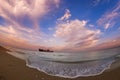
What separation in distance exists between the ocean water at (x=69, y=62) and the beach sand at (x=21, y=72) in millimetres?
54

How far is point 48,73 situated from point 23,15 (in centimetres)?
48

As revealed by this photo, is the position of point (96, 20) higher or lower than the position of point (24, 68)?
higher

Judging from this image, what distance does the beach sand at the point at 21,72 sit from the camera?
4.48 ft

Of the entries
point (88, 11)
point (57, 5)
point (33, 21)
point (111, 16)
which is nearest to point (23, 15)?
point (33, 21)

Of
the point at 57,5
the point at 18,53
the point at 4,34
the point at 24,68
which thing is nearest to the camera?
the point at 57,5

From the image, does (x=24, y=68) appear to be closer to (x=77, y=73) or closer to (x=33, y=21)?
(x=77, y=73)

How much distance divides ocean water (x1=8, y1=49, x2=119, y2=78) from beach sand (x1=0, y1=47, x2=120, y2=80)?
0.18 feet

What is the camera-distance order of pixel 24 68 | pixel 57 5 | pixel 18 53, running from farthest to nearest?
pixel 24 68
pixel 18 53
pixel 57 5

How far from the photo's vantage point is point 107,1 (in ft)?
3.17

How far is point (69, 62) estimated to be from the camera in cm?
128

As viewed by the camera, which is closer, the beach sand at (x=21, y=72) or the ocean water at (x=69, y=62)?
the ocean water at (x=69, y=62)

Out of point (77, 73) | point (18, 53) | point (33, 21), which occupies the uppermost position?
point (33, 21)

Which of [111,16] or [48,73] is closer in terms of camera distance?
[111,16]

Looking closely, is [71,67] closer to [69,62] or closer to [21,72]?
[69,62]
